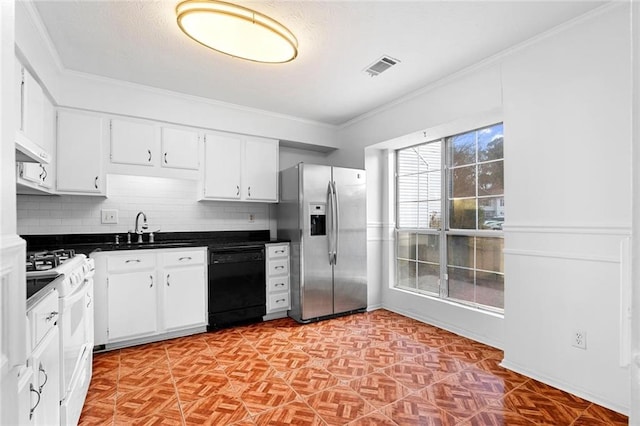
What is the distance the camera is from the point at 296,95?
11.7 feet

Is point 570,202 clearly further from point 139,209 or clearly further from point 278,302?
point 139,209

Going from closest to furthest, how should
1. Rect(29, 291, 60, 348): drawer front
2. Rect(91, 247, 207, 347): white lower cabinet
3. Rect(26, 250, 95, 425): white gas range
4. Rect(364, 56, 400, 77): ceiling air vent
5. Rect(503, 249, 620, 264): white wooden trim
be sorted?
Rect(29, 291, 60, 348): drawer front → Rect(26, 250, 95, 425): white gas range → Rect(503, 249, 620, 264): white wooden trim → Rect(364, 56, 400, 77): ceiling air vent → Rect(91, 247, 207, 347): white lower cabinet

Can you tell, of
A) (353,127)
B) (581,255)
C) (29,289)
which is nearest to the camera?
(29,289)

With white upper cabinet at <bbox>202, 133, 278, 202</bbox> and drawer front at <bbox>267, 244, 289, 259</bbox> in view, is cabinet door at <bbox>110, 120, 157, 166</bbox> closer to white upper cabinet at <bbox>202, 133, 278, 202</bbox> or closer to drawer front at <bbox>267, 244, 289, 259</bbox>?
white upper cabinet at <bbox>202, 133, 278, 202</bbox>

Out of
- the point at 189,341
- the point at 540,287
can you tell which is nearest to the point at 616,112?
the point at 540,287

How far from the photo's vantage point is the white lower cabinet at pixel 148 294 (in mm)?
2939

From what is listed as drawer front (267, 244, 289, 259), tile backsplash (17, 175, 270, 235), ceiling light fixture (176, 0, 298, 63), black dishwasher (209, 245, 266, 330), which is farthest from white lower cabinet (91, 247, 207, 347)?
ceiling light fixture (176, 0, 298, 63)

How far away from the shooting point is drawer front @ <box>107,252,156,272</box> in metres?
2.98

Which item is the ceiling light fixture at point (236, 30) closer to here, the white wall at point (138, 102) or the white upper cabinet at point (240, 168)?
the white wall at point (138, 102)

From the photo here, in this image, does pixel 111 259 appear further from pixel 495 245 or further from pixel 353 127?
pixel 495 245

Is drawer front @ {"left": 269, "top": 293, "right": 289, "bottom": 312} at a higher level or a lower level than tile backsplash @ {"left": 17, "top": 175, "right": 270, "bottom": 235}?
lower

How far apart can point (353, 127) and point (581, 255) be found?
300 cm

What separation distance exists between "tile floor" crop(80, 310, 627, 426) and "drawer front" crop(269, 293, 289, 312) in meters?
0.55

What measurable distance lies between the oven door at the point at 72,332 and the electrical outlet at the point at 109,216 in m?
1.49
